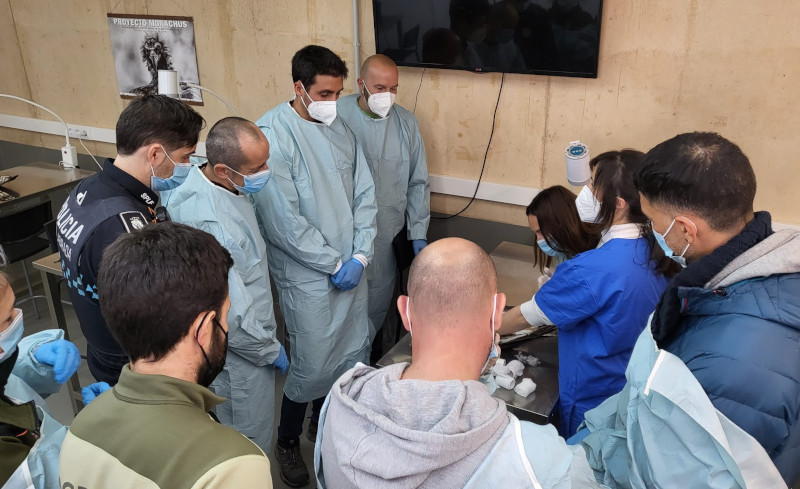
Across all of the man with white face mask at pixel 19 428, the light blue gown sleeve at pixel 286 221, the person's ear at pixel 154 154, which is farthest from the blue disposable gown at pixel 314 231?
the man with white face mask at pixel 19 428

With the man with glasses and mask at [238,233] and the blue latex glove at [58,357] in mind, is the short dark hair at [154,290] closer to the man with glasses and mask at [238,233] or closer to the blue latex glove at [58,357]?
the blue latex glove at [58,357]

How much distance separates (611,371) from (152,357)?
4.20ft

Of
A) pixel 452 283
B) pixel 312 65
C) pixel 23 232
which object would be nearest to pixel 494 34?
pixel 312 65

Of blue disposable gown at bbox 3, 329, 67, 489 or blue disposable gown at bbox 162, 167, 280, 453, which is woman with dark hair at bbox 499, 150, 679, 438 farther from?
blue disposable gown at bbox 3, 329, 67, 489

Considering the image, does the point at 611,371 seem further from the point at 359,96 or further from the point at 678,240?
the point at 359,96

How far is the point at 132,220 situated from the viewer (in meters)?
1.76

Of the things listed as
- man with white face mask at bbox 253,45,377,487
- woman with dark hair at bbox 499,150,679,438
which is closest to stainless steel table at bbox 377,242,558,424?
woman with dark hair at bbox 499,150,679,438

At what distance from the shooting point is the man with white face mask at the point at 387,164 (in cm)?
291

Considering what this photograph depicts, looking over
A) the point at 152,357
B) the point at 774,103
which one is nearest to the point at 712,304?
the point at 152,357

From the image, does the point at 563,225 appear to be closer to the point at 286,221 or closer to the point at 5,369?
the point at 286,221

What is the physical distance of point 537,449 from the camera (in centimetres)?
98

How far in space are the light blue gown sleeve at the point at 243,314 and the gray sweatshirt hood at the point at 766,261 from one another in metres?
1.43

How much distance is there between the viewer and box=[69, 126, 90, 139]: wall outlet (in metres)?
4.41

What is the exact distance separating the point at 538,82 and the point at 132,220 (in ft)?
6.69
